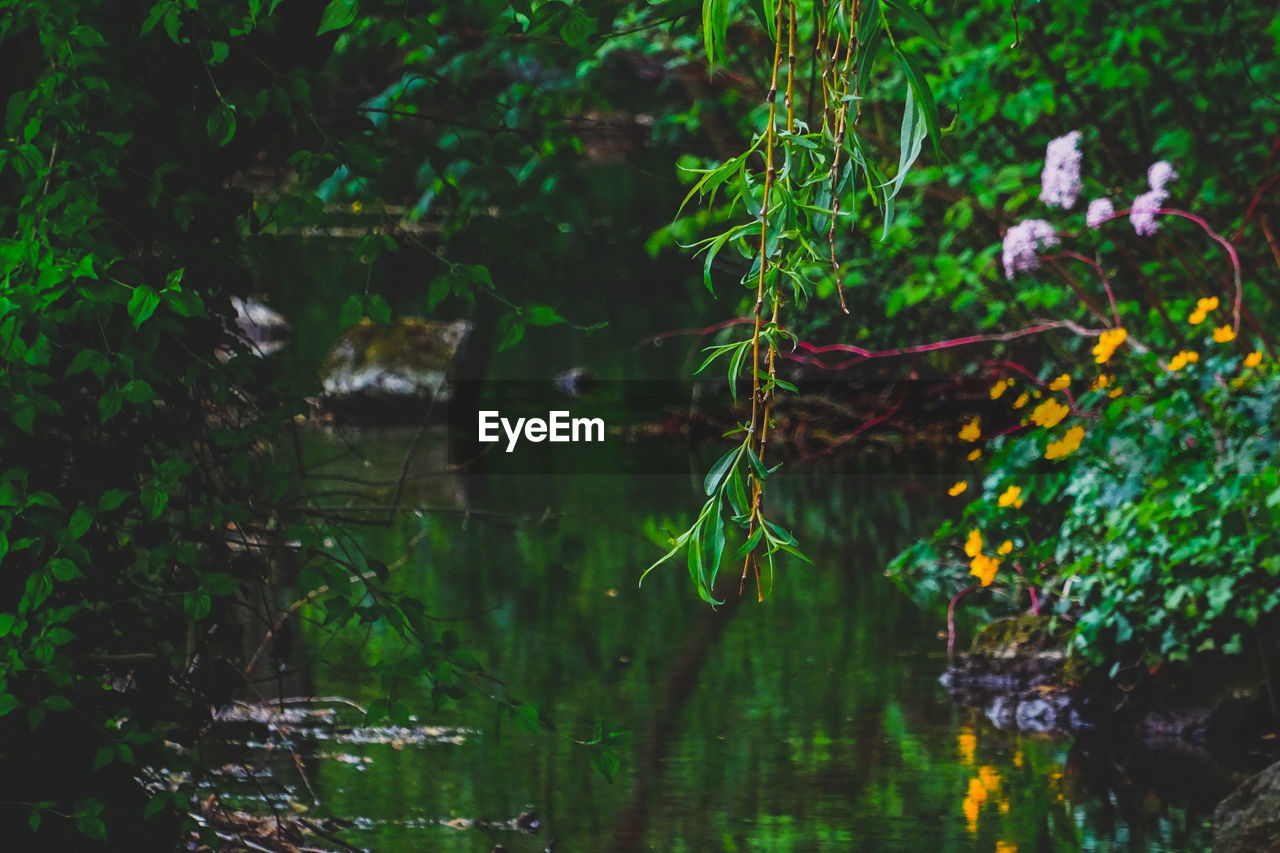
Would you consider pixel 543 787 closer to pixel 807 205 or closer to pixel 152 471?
pixel 152 471

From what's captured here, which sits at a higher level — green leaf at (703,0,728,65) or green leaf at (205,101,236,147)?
green leaf at (205,101,236,147)

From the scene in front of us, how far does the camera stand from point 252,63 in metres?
3.32

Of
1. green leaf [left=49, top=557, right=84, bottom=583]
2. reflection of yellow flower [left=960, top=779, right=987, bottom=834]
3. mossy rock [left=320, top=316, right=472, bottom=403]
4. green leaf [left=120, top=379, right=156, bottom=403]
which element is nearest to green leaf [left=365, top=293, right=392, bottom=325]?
green leaf [left=120, top=379, right=156, bottom=403]

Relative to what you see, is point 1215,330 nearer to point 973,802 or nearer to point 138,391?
point 973,802

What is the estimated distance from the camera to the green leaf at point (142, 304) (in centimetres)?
271

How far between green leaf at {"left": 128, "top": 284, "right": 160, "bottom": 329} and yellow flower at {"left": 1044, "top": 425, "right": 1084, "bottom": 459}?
3.59 m

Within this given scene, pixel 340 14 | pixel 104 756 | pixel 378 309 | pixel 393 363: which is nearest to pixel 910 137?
pixel 340 14

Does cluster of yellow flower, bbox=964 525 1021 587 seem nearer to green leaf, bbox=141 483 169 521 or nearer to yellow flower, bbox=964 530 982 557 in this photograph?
yellow flower, bbox=964 530 982 557

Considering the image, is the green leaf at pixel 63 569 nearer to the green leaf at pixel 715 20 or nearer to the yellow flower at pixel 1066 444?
the green leaf at pixel 715 20

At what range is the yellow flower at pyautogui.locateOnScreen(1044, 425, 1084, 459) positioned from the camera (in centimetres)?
562

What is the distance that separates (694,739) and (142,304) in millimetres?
2953

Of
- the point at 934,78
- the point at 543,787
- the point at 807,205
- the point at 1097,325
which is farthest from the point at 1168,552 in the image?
the point at 1097,325

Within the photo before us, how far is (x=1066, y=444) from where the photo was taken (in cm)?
565

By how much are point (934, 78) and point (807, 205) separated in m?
5.63
